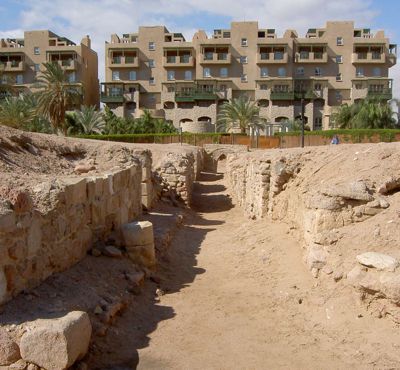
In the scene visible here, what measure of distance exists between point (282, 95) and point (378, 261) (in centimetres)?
4999

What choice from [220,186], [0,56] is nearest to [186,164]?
[220,186]

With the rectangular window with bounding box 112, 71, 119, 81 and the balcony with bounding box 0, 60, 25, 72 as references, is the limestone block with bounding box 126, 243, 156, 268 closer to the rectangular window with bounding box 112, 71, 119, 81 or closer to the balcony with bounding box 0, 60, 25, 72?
the rectangular window with bounding box 112, 71, 119, 81

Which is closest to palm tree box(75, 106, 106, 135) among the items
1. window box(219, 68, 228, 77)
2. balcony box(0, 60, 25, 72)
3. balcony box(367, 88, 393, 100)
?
balcony box(0, 60, 25, 72)

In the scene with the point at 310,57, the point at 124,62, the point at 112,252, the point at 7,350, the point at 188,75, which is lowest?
the point at 7,350

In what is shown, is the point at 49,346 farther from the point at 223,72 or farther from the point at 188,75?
the point at 188,75

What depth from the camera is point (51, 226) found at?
17.0 feet

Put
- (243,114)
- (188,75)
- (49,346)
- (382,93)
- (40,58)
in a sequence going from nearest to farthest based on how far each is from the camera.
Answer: (49,346), (243,114), (382,93), (188,75), (40,58)

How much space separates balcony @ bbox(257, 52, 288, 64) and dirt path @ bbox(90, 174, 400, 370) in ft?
162

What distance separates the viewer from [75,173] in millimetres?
8398

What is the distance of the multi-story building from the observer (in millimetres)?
54094

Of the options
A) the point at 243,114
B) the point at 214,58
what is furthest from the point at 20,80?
the point at 243,114

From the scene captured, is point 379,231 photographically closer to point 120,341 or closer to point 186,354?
point 186,354

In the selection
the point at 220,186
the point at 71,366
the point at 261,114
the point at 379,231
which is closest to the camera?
the point at 71,366

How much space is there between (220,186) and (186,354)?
57.0 ft
